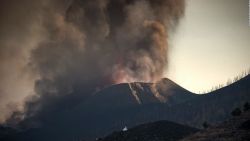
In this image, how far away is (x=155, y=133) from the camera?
76250mm

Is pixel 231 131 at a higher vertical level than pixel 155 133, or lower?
lower

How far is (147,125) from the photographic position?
8375cm

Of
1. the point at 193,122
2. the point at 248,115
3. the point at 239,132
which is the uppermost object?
the point at 193,122

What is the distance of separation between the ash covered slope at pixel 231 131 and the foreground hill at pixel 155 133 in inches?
869

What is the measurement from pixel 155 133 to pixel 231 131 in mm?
31742

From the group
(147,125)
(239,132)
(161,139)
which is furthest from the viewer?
(147,125)

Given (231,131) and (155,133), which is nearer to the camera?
(231,131)

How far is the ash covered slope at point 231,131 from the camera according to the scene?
4275 centimetres

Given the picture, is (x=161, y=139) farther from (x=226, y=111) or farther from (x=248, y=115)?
(x=226, y=111)

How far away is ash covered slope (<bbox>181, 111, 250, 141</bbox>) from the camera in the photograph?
140ft

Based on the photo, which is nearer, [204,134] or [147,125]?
[204,134]

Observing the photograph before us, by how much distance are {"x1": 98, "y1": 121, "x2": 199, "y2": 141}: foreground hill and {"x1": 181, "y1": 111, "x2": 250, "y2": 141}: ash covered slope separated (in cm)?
2207

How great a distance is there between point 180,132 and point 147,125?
9.14 meters

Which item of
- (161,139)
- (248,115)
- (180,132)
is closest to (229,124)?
(248,115)
